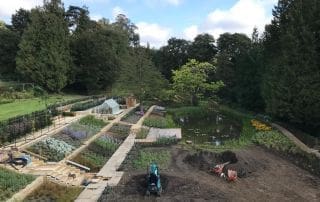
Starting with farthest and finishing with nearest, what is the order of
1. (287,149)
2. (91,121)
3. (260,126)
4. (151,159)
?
(260,126) → (91,121) → (287,149) → (151,159)

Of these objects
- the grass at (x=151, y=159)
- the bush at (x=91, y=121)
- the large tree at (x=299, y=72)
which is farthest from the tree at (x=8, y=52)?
the grass at (x=151, y=159)

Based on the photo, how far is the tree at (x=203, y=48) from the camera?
68.4m

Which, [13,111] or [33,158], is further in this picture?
[13,111]

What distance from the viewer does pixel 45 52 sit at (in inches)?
1881

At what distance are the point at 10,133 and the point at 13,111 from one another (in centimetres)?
930

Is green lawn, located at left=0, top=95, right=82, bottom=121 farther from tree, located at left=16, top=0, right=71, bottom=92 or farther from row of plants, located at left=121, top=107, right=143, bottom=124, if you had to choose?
tree, located at left=16, top=0, right=71, bottom=92

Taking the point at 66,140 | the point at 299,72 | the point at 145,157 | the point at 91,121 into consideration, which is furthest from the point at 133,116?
the point at 145,157

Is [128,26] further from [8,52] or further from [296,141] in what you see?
[296,141]

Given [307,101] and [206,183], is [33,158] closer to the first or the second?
[206,183]

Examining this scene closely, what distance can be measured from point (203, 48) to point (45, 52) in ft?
93.8

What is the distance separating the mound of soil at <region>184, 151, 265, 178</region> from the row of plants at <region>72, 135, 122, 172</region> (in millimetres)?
4226

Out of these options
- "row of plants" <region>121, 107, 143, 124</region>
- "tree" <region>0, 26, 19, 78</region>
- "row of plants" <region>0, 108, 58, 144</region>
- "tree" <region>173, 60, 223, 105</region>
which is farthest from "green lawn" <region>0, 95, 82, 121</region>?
"tree" <region>173, 60, 223, 105</region>

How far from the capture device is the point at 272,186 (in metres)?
17.7

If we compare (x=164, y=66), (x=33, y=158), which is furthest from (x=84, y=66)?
(x=33, y=158)
